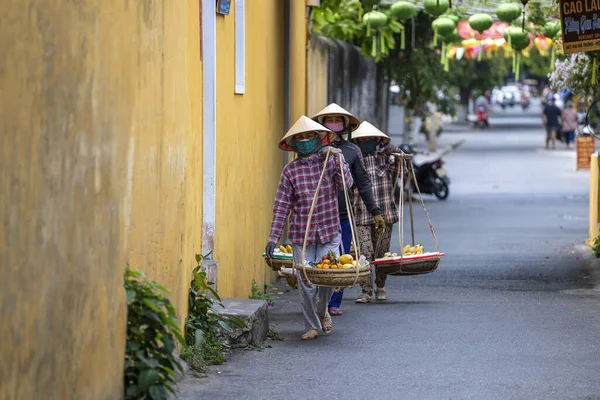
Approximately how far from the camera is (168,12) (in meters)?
7.61

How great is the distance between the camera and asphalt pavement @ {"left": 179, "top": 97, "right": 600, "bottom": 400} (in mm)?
7789

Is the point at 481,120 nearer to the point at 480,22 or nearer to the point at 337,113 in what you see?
the point at 480,22

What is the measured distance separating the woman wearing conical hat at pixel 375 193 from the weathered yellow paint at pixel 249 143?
43.5 inches

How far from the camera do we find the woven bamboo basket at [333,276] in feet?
29.4

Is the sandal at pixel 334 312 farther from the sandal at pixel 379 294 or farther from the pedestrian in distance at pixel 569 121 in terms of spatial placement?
the pedestrian in distance at pixel 569 121

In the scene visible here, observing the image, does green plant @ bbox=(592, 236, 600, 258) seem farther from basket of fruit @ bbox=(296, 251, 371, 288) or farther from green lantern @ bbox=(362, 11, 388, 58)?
basket of fruit @ bbox=(296, 251, 371, 288)

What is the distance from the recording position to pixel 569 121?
41.8 metres

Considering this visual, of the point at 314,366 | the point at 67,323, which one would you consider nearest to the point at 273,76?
the point at 314,366

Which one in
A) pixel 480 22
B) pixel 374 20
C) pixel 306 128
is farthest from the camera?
pixel 374 20

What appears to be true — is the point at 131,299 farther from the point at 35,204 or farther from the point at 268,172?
the point at 268,172

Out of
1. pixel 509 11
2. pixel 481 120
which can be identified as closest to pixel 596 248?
pixel 509 11

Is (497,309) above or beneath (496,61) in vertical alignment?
beneath

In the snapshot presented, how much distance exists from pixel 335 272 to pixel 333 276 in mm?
34

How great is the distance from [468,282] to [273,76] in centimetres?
324
